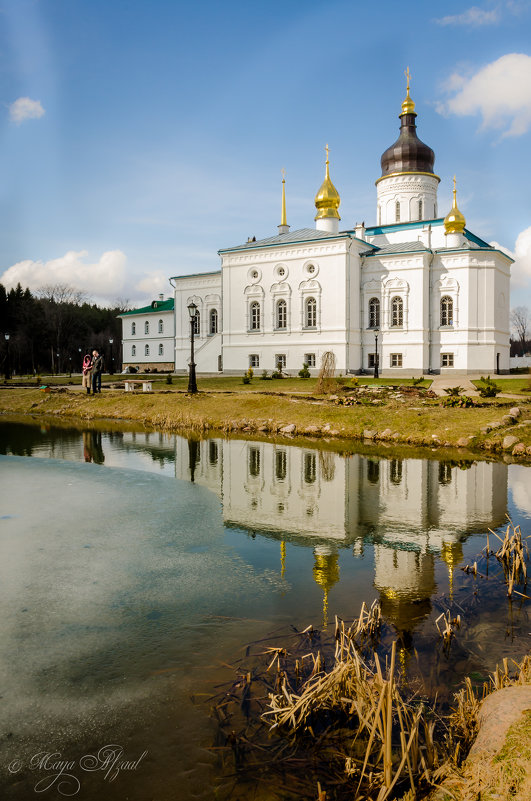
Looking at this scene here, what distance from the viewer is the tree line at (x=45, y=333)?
217 feet

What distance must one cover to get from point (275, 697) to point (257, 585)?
1.94 meters

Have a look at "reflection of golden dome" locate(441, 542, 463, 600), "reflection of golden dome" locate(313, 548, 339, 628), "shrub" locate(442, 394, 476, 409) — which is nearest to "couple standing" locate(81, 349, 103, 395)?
"shrub" locate(442, 394, 476, 409)

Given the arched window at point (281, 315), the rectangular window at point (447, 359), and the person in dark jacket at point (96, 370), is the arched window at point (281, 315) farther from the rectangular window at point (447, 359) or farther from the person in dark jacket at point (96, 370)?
the person in dark jacket at point (96, 370)

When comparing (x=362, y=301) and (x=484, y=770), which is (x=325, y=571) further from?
(x=362, y=301)

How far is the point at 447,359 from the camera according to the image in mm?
34469

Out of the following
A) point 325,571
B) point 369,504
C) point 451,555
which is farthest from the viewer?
point 369,504

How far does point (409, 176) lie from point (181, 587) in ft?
134

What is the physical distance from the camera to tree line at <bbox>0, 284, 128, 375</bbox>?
217 ft

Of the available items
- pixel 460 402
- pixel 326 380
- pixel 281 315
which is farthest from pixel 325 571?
pixel 281 315

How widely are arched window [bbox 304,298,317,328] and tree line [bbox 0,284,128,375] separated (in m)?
32.7

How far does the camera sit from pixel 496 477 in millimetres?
10047

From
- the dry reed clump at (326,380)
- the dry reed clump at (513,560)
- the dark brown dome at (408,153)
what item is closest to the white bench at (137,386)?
the dry reed clump at (326,380)

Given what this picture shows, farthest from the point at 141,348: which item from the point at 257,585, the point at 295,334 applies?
the point at 257,585

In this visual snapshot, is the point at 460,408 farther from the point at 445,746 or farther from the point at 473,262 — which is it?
the point at 473,262
